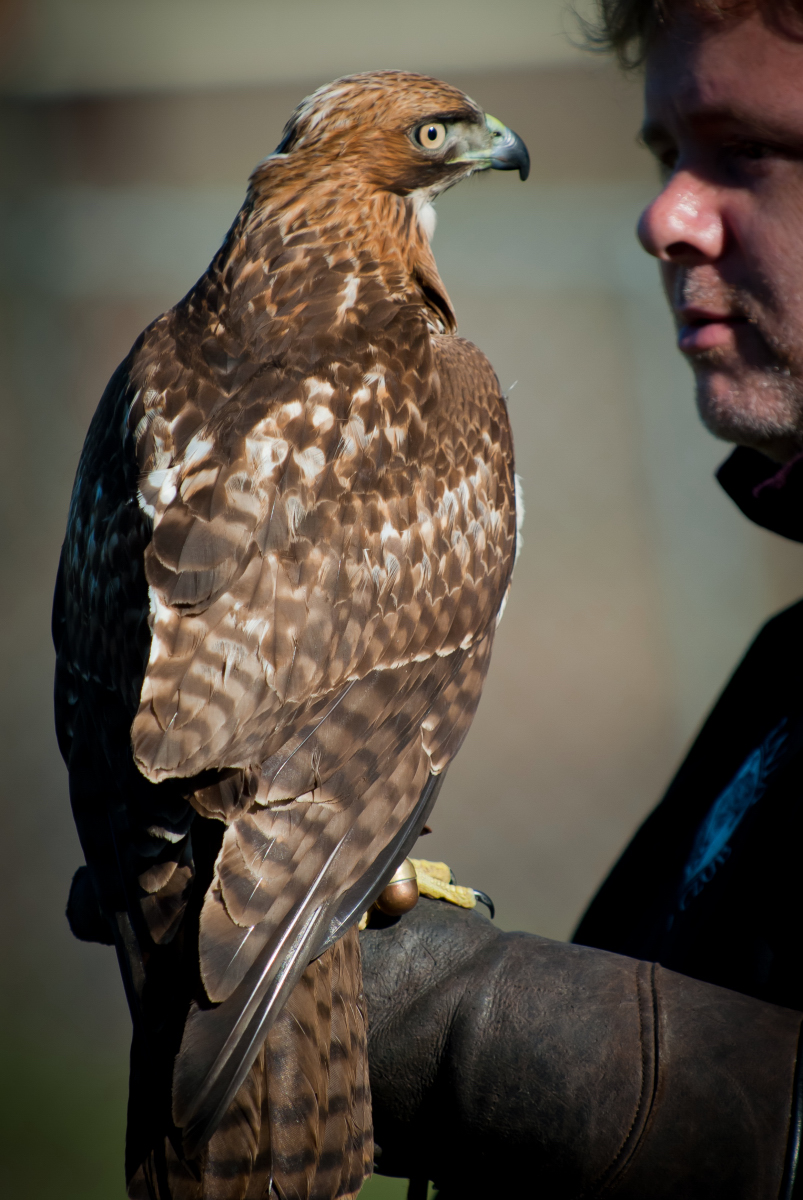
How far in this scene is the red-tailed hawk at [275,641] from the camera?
58.9 inches

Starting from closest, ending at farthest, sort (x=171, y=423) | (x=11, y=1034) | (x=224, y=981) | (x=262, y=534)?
1. (x=224, y=981)
2. (x=262, y=534)
3. (x=171, y=423)
4. (x=11, y=1034)

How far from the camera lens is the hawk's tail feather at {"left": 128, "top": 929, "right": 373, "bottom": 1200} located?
4.92ft

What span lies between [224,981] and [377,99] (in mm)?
1807

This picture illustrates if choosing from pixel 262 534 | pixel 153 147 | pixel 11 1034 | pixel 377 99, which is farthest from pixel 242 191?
pixel 262 534

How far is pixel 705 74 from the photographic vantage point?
207 centimetres

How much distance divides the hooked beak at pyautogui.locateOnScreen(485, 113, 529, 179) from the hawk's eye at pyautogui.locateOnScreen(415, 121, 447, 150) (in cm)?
11

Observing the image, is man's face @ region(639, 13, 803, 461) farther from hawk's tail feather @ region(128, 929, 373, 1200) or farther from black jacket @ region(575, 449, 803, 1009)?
hawk's tail feather @ region(128, 929, 373, 1200)

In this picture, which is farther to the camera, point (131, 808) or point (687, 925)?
point (687, 925)

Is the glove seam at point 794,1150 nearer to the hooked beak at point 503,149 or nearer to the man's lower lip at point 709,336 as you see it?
the man's lower lip at point 709,336

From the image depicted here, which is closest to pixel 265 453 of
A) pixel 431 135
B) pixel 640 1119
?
pixel 431 135

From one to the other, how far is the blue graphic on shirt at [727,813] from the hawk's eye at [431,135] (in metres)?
1.48

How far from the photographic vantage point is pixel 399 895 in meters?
1.94

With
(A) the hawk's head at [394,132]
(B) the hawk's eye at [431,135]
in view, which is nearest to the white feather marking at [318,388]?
(A) the hawk's head at [394,132]

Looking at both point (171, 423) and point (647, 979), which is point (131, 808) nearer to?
point (171, 423)
